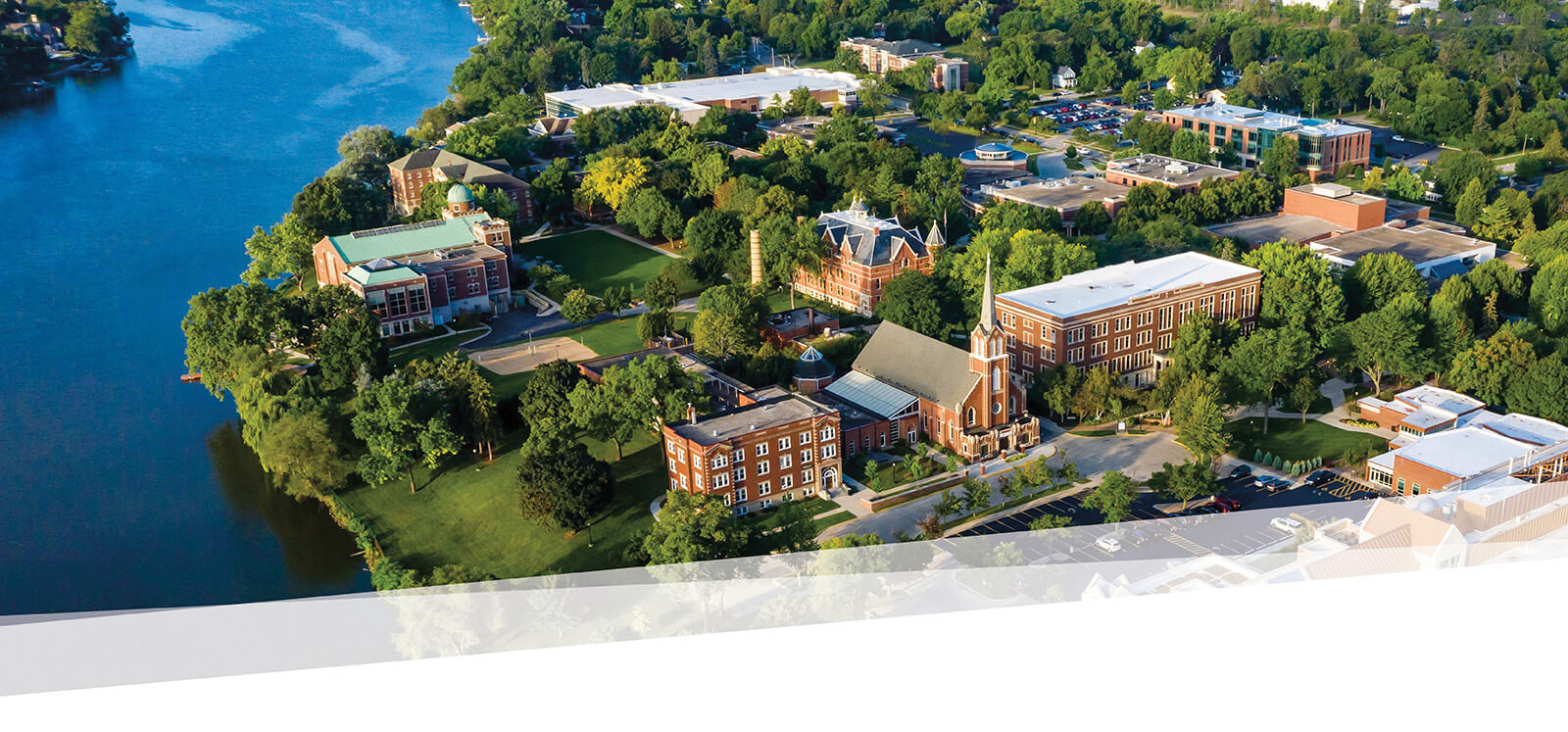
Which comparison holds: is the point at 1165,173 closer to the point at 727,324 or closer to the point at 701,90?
the point at 727,324

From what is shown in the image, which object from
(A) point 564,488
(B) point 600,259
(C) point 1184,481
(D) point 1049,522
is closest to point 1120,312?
(C) point 1184,481

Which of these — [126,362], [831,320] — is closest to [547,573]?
[831,320]

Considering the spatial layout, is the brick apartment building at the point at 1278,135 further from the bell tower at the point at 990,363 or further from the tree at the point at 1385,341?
the bell tower at the point at 990,363

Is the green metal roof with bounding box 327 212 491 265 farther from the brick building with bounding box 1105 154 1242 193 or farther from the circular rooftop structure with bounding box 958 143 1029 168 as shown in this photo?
the brick building with bounding box 1105 154 1242 193

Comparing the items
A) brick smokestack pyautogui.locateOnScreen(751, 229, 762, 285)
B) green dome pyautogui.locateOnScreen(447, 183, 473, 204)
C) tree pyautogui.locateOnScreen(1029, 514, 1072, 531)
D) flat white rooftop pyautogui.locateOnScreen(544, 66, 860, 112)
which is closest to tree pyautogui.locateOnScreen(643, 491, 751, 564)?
tree pyautogui.locateOnScreen(1029, 514, 1072, 531)

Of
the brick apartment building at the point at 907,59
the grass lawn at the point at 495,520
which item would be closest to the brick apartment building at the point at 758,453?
the grass lawn at the point at 495,520

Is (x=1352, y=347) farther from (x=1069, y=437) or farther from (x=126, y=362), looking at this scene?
(x=126, y=362)
